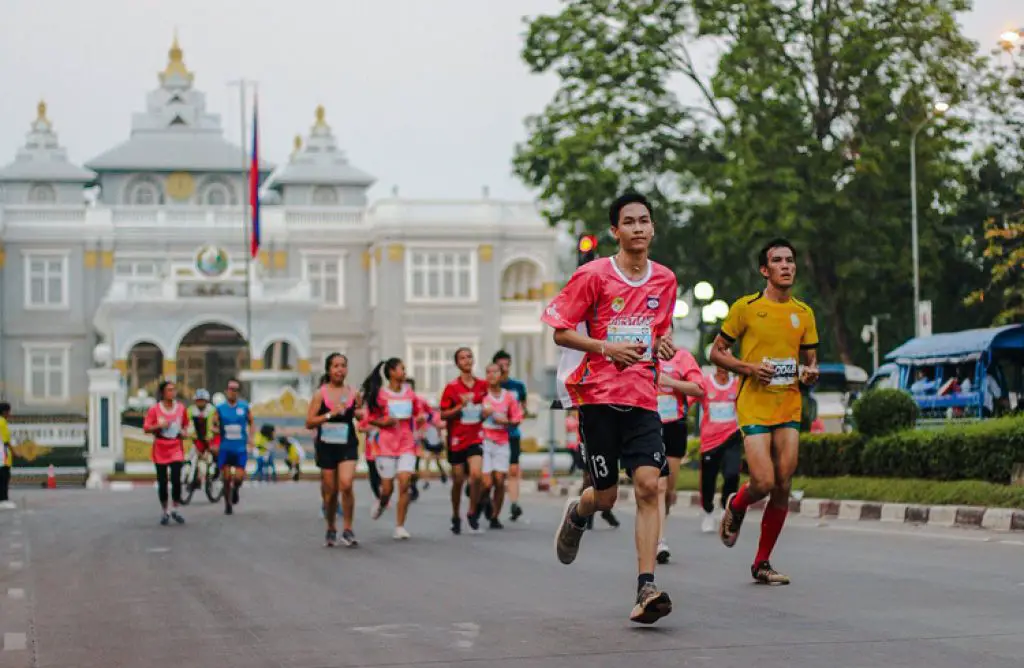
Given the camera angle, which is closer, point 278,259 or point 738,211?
point 738,211

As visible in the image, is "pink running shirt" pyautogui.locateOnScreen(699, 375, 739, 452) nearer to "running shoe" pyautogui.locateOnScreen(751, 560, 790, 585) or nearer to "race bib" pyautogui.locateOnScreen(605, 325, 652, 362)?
"running shoe" pyautogui.locateOnScreen(751, 560, 790, 585)

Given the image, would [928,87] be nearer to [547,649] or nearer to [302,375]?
[302,375]

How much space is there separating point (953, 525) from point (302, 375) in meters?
49.3

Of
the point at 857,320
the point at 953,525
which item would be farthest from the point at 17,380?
the point at 953,525

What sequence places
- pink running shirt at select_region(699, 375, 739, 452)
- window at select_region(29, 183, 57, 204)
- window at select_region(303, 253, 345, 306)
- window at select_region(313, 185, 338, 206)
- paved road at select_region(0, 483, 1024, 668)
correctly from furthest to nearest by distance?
window at select_region(313, 185, 338, 206) → window at select_region(29, 183, 57, 204) → window at select_region(303, 253, 345, 306) → pink running shirt at select_region(699, 375, 739, 452) → paved road at select_region(0, 483, 1024, 668)

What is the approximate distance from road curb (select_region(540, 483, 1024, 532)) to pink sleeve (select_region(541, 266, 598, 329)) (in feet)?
29.9

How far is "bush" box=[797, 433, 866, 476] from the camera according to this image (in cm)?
2411

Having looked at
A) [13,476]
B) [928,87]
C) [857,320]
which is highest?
[928,87]

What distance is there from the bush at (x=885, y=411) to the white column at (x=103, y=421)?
32.5 metres

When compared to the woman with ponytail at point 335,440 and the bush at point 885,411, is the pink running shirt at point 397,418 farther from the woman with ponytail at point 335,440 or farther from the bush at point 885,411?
the bush at point 885,411

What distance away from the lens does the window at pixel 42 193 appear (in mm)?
79375

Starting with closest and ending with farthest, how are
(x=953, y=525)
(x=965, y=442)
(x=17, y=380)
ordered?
(x=953, y=525)
(x=965, y=442)
(x=17, y=380)

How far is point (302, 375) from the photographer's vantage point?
220 feet

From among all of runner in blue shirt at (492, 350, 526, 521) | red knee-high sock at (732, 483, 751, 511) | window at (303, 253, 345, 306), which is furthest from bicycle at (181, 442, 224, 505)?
window at (303, 253, 345, 306)
